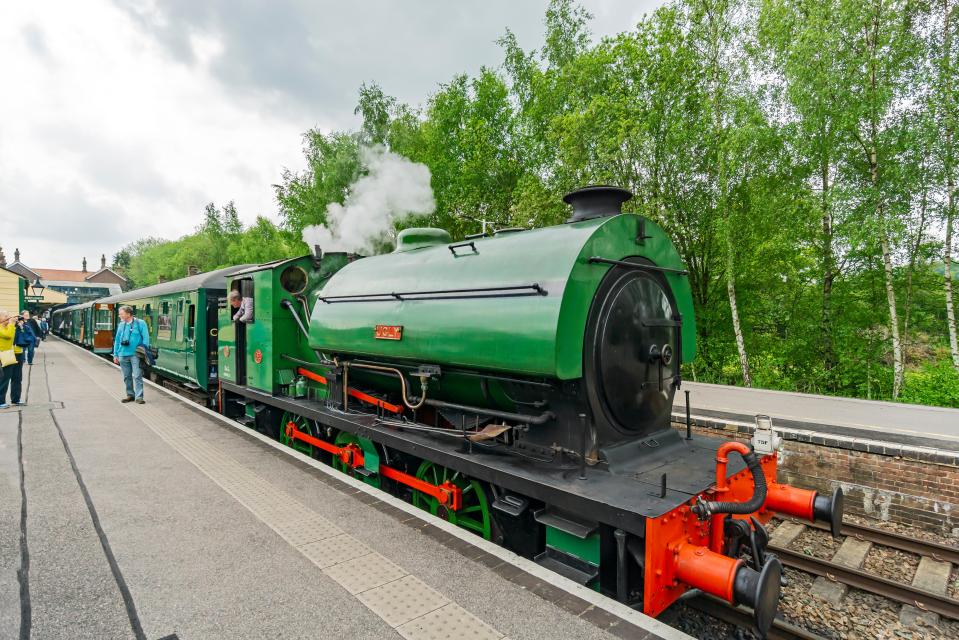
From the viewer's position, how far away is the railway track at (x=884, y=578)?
3686 mm

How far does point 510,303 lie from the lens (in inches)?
132

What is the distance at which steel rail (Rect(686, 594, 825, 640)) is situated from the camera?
3.17 metres

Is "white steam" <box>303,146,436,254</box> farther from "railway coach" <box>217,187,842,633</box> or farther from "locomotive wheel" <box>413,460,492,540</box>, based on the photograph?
"locomotive wheel" <box>413,460,492,540</box>

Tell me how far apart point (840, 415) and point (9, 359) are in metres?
13.3

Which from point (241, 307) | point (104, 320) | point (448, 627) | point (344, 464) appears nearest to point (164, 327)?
point (241, 307)

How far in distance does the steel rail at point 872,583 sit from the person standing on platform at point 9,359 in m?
11.1

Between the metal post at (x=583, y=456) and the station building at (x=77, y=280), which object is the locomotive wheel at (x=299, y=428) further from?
the station building at (x=77, y=280)

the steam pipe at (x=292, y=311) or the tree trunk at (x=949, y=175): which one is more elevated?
the tree trunk at (x=949, y=175)

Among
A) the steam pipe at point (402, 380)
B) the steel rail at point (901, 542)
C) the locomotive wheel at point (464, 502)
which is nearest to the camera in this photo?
the locomotive wheel at point (464, 502)

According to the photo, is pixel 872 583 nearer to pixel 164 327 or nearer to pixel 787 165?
pixel 787 165

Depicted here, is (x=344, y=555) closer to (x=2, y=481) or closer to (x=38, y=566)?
(x=38, y=566)

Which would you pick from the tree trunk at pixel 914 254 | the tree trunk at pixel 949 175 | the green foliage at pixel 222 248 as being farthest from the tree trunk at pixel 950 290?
the green foliage at pixel 222 248

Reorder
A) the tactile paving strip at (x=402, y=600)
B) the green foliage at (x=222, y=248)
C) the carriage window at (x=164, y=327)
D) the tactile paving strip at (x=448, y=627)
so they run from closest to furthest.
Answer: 1. the tactile paving strip at (x=448, y=627)
2. the tactile paving strip at (x=402, y=600)
3. the carriage window at (x=164, y=327)
4. the green foliage at (x=222, y=248)

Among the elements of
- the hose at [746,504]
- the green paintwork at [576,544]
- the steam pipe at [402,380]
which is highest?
the steam pipe at [402,380]
